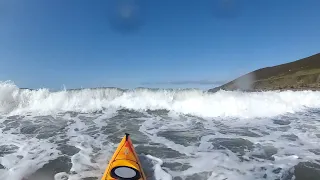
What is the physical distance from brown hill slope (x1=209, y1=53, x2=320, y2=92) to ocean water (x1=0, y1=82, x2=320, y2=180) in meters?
42.2

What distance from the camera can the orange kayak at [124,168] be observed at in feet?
19.1

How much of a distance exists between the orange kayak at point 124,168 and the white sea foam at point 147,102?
12.0 meters

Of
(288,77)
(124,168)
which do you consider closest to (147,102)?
(124,168)

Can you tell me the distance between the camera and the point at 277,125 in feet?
46.9

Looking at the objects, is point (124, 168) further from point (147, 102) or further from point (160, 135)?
point (147, 102)

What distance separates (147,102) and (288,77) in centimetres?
6348

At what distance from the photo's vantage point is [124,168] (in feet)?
20.4

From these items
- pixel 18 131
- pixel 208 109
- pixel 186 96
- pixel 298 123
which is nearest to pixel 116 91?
pixel 186 96

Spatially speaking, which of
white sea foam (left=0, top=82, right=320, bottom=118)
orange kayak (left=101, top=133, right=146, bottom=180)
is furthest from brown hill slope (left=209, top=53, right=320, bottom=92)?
orange kayak (left=101, top=133, right=146, bottom=180)

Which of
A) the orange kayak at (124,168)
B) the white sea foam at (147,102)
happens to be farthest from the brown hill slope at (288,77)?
the orange kayak at (124,168)

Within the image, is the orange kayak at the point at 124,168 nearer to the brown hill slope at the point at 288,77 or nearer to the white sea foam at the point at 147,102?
the white sea foam at the point at 147,102

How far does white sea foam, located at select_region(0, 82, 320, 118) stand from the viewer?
749 inches

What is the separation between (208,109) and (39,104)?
12.7m

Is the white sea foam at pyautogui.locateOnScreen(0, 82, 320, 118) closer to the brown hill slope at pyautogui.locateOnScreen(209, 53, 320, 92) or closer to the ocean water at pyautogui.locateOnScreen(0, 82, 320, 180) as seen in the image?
the ocean water at pyautogui.locateOnScreen(0, 82, 320, 180)
